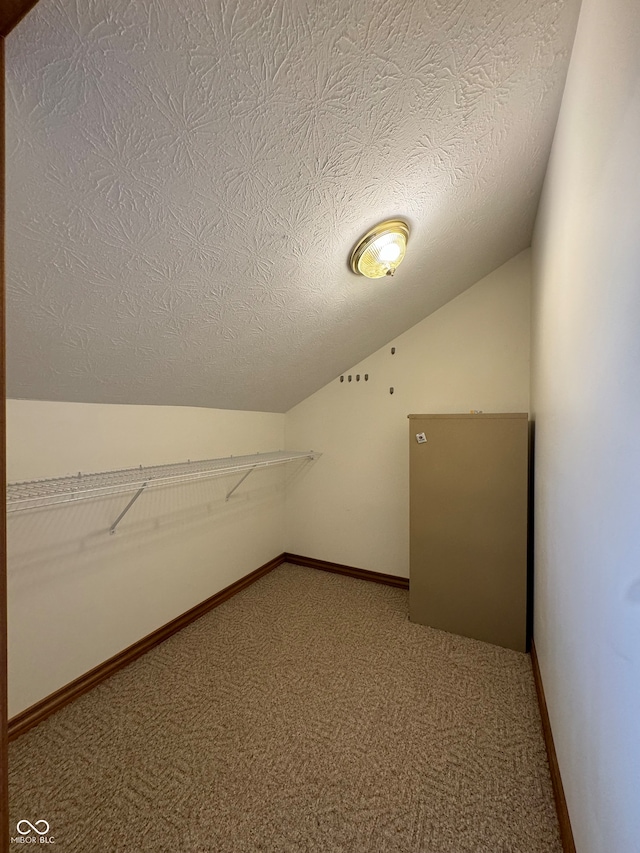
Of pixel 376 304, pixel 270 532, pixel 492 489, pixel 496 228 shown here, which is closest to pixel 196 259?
pixel 376 304

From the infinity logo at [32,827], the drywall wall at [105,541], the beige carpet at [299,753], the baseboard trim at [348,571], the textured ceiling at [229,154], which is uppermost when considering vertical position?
the textured ceiling at [229,154]

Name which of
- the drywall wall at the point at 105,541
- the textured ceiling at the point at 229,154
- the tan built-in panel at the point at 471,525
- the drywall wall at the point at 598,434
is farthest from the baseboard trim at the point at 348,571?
the textured ceiling at the point at 229,154

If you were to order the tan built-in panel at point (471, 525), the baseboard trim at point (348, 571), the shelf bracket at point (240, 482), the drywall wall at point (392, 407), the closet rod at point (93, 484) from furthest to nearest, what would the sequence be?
the baseboard trim at point (348, 571) < the shelf bracket at point (240, 482) < the drywall wall at point (392, 407) < the tan built-in panel at point (471, 525) < the closet rod at point (93, 484)

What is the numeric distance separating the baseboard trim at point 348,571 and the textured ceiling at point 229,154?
77.6 inches

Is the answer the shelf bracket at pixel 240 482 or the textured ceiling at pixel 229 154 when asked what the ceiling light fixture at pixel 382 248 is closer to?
the textured ceiling at pixel 229 154

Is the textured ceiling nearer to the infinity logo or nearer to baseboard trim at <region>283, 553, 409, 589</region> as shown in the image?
the infinity logo

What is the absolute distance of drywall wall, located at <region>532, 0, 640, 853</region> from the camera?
60 cm

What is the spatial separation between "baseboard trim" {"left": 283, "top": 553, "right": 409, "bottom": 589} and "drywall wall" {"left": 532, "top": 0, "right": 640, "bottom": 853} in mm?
1352

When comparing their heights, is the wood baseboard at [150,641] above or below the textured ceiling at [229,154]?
below

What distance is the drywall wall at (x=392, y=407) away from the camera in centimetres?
226

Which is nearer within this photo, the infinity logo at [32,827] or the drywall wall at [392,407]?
the infinity logo at [32,827]

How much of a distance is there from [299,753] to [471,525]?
1.32 meters

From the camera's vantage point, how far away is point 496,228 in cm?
179

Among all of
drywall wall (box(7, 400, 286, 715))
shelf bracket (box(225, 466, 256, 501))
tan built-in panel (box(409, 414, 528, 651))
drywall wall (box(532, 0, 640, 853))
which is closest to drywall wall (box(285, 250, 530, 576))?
tan built-in panel (box(409, 414, 528, 651))
